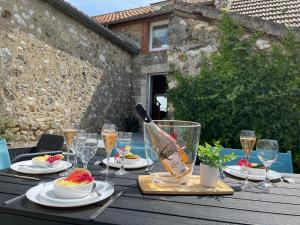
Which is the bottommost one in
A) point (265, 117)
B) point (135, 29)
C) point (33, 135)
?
point (33, 135)

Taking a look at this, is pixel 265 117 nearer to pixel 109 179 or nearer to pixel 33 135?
pixel 109 179

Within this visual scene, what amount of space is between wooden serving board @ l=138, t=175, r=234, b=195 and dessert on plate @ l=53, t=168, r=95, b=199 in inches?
11.0

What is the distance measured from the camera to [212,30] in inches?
198

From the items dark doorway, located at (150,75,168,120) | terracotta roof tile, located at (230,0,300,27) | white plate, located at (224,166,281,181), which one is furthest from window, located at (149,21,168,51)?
white plate, located at (224,166,281,181)

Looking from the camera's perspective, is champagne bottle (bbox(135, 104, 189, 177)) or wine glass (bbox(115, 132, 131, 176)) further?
wine glass (bbox(115, 132, 131, 176))

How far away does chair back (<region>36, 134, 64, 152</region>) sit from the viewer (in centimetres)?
285

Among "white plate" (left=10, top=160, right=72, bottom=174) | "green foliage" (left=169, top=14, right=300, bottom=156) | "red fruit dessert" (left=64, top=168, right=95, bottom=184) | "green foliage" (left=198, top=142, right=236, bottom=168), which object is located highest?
"green foliage" (left=169, top=14, right=300, bottom=156)

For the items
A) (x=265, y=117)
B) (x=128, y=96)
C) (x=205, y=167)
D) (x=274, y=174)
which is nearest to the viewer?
(x=205, y=167)

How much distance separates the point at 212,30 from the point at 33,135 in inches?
158

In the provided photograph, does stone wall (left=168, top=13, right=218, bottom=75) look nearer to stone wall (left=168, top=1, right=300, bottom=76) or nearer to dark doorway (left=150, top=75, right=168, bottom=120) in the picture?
stone wall (left=168, top=1, right=300, bottom=76)

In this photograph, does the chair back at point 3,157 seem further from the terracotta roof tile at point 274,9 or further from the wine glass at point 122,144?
the terracotta roof tile at point 274,9

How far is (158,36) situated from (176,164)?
8269 millimetres

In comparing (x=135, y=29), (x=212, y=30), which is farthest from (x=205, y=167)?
(x=135, y=29)

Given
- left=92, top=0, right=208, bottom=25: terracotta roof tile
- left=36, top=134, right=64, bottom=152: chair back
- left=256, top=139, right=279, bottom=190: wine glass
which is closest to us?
left=256, top=139, right=279, bottom=190: wine glass
